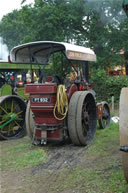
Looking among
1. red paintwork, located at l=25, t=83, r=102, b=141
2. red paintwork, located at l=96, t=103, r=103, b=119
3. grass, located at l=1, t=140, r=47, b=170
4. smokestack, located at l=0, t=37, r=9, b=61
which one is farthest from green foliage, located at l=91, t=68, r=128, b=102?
smokestack, located at l=0, t=37, r=9, b=61

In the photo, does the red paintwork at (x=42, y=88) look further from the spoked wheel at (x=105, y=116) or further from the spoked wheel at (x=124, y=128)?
the spoked wheel at (x=105, y=116)

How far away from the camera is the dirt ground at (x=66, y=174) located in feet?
9.64

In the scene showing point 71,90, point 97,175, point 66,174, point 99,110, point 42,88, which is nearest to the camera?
point 97,175

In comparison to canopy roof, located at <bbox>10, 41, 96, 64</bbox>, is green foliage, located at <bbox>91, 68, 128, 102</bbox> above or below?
below

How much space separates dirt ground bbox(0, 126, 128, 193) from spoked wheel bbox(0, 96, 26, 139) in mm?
1598

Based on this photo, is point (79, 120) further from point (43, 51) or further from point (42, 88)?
point (43, 51)

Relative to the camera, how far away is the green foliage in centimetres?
934

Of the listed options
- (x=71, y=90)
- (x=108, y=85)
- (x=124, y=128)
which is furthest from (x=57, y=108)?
(x=108, y=85)

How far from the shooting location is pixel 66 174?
333cm

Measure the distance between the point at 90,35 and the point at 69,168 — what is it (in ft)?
28.8

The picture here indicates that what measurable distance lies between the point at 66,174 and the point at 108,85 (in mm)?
6483

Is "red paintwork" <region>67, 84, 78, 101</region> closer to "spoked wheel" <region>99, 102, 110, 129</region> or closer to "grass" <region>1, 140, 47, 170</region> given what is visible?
"grass" <region>1, 140, 47, 170</region>

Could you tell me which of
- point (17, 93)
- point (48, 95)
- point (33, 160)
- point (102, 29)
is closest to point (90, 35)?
point (102, 29)

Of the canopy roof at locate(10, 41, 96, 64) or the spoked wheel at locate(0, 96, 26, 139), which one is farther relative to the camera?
the spoked wheel at locate(0, 96, 26, 139)
